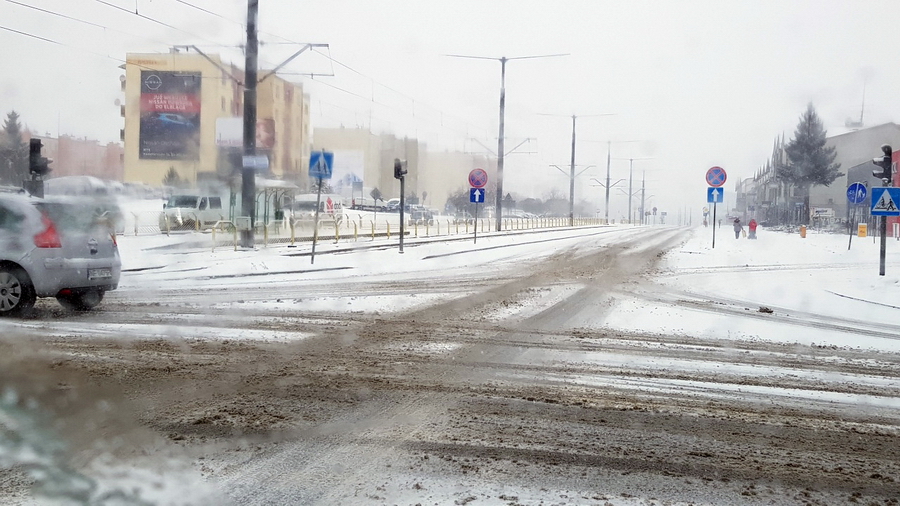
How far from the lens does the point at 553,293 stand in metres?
14.7

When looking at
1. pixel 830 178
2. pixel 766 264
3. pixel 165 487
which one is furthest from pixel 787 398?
pixel 830 178

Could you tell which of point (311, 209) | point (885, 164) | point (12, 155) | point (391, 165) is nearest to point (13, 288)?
point (885, 164)

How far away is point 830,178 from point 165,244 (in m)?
60.1

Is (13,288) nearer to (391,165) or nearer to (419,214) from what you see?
(391,165)

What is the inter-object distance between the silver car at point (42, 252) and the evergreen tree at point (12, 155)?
17915 millimetres

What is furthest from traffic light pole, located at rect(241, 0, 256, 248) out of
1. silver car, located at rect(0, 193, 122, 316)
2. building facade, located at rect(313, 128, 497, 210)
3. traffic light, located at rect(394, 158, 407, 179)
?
building facade, located at rect(313, 128, 497, 210)

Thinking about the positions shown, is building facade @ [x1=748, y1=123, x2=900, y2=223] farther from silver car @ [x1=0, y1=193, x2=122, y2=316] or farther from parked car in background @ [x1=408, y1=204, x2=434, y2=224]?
silver car @ [x1=0, y1=193, x2=122, y2=316]

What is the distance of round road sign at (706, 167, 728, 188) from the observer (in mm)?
26531

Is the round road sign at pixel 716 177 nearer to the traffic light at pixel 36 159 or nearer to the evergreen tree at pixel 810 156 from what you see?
the traffic light at pixel 36 159

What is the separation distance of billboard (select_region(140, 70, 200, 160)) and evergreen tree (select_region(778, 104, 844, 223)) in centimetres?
5026

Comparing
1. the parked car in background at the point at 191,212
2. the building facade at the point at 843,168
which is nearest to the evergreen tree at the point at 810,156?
the building facade at the point at 843,168

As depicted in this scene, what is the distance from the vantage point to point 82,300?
11.2 meters

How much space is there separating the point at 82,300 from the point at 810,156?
228 ft

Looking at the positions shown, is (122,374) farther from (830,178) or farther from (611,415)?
(830,178)
